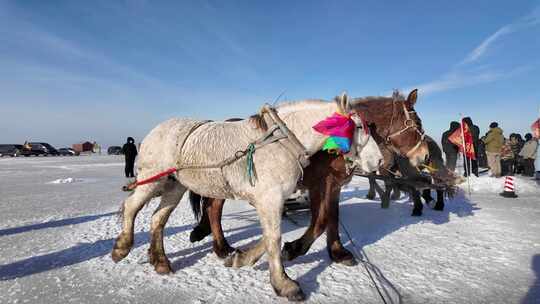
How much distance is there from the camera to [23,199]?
25.8 ft

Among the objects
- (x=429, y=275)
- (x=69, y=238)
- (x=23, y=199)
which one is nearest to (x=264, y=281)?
A: (x=429, y=275)

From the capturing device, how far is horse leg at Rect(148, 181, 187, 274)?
10.5 ft

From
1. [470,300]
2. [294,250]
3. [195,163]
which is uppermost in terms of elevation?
[195,163]

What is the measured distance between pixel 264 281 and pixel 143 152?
67.0 inches

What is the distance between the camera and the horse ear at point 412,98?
3.77 meters

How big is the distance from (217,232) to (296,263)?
99 centimetres

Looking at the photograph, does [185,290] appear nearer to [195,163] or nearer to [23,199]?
[195,163]

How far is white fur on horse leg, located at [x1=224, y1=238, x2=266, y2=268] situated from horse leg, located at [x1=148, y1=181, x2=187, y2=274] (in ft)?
2.10

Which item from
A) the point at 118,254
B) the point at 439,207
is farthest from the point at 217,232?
the point at 439,207

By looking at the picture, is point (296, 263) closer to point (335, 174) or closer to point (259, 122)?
point (335, 174)

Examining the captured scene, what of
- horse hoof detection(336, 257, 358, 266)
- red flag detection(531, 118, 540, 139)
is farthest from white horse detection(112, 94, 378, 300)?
red flag detection(531, 118, 540, 139)

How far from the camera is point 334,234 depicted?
351cm

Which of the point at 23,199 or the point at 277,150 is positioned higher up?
the point at 277,150

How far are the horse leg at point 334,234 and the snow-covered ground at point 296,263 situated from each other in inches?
4.0
